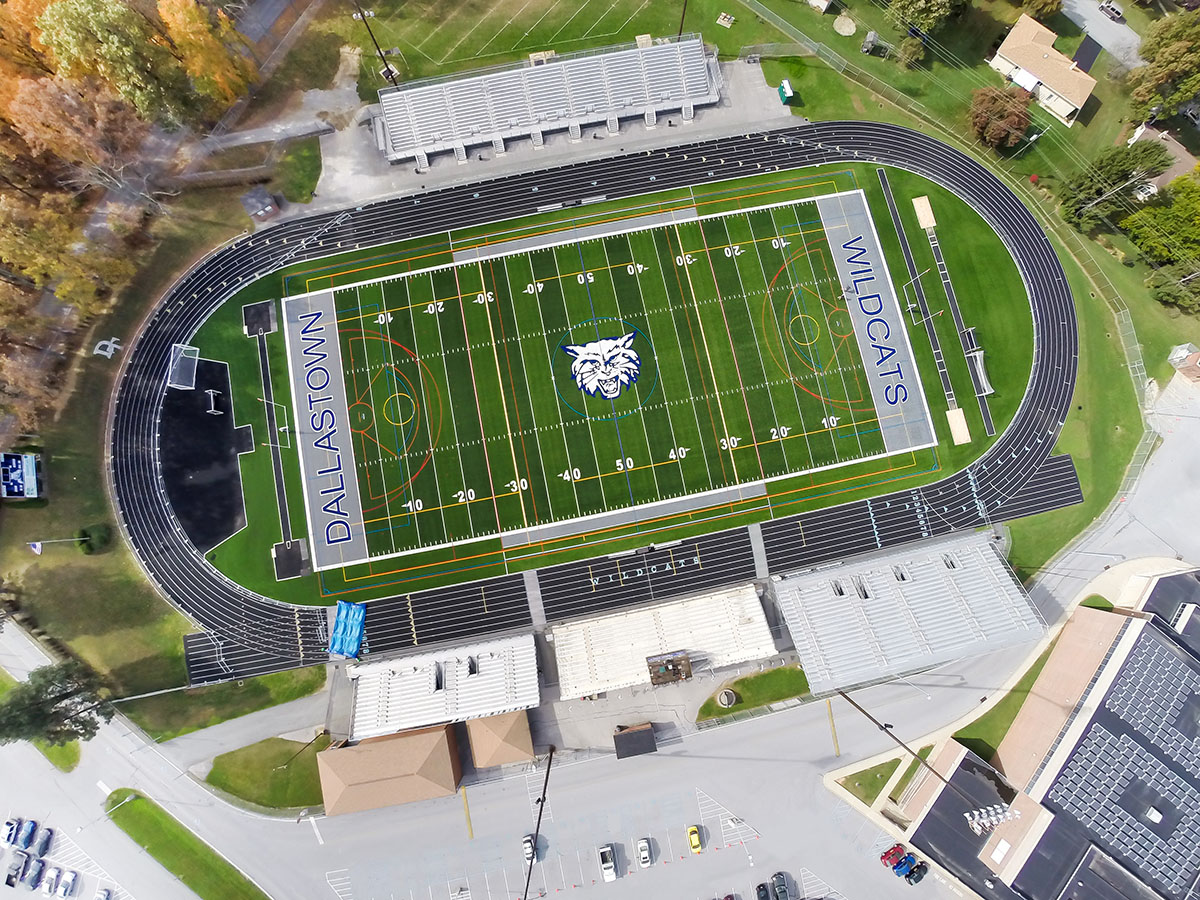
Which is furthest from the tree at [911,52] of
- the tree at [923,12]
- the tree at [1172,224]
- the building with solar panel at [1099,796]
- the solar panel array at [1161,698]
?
the solar panel array at [1161,698]

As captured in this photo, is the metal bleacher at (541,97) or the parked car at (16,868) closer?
the parked car at (16,868)

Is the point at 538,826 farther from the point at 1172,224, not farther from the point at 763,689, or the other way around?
the point at 1172,224

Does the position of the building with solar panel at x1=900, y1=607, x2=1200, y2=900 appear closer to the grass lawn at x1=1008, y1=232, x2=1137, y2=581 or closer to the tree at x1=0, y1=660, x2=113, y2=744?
the grass lawn at x1=1008, y1=232, x2=1137, y2=581

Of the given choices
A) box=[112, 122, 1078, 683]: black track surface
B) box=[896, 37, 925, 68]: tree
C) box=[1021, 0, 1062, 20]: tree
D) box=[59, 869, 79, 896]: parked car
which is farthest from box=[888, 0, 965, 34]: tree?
box=[59, 869, 79, 896]: parked car

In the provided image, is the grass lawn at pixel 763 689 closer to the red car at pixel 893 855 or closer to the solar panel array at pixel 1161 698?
the red car at pixel 893 855

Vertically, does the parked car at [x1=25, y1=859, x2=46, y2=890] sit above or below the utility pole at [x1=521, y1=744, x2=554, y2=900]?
above

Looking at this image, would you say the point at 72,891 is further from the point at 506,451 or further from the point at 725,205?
the point at 725,205

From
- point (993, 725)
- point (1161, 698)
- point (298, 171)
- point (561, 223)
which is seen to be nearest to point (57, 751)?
point (298, 171)

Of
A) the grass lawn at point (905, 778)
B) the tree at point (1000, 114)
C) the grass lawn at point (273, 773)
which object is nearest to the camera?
the grass lawn at point (905, 778)
